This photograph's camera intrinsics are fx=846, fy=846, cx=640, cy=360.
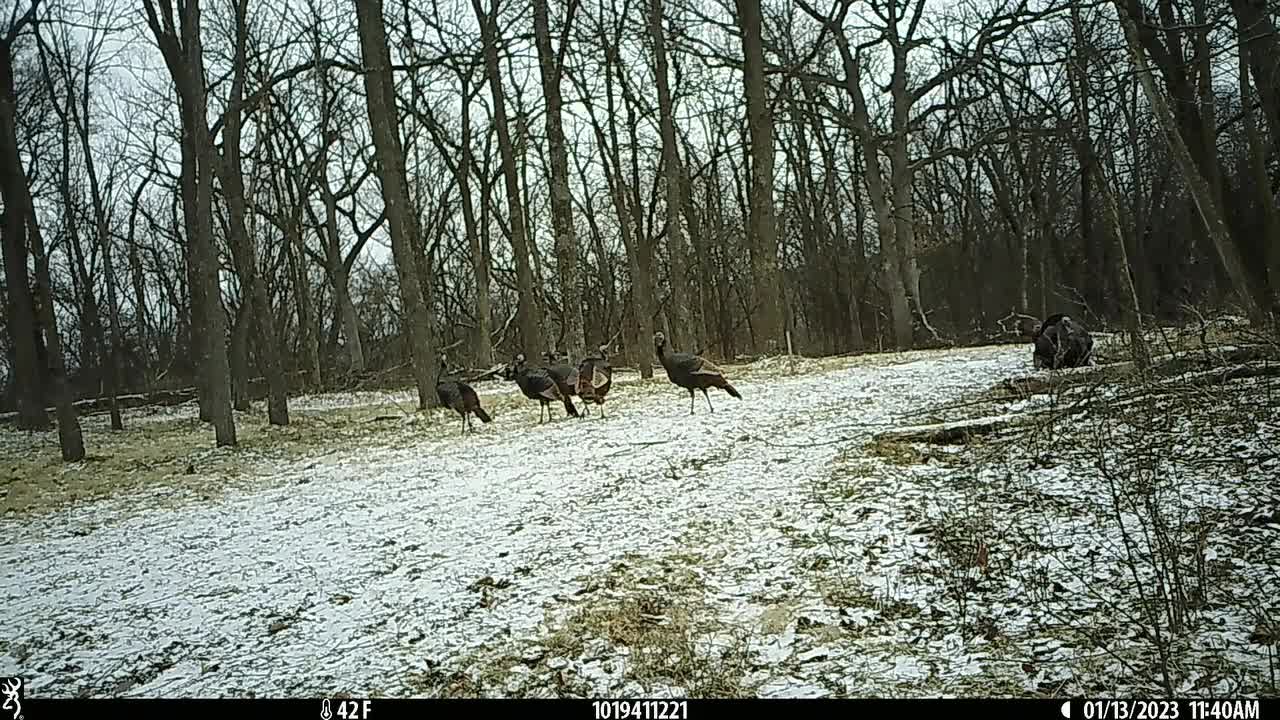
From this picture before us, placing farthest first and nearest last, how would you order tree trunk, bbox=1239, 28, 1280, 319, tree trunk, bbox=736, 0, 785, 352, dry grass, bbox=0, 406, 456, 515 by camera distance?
tree trunk, bbox=736, 0, 785, 352 → tree trunk, bbox=1239, 28, 1280, 319 → dry grass, bbox=0, 406, 456, 515

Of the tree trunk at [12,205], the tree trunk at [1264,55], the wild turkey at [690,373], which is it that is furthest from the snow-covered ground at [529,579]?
the tree trunk at [12,205]

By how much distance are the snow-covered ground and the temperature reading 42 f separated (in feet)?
0.63

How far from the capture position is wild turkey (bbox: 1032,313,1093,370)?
1091cm

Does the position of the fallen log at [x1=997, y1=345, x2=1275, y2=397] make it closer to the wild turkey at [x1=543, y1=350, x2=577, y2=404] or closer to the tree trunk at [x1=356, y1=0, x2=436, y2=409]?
the wild turkey at [x1=543, y1=350, x2=577, y2=404]

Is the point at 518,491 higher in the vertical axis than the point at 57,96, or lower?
lower

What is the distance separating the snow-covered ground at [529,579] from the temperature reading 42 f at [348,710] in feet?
0.63

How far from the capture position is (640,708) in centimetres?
347

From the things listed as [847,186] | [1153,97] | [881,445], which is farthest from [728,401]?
[847,186]

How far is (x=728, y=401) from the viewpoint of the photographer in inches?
486

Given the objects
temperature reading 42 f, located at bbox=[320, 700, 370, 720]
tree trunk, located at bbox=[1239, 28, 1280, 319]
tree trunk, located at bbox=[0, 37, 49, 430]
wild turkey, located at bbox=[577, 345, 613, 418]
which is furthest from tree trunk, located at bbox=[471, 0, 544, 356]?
temperature reading 42 f, located at bbox=[320, 700, 370, 720]

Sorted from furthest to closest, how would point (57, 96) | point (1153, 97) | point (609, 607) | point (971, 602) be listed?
point (57, 96), point (1153, 97), point (609, 607), point (971, 602)

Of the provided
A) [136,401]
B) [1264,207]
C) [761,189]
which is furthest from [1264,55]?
[136,401]

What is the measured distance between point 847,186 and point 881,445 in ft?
113

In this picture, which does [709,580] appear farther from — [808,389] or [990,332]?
[990,332]
